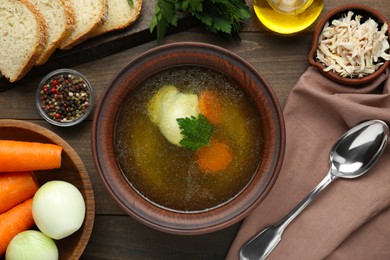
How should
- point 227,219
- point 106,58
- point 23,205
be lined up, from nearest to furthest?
point 227,219, point 23,205, point 106,58

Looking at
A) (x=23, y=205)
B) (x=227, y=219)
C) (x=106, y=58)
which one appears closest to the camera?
(x=227, y=219)

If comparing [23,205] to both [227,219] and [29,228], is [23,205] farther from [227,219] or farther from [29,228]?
[227,219]

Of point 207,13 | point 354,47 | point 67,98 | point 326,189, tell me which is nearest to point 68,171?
point 67,98

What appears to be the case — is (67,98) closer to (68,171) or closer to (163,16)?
(68,171)

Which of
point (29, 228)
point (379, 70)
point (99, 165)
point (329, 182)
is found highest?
point (379, 70)

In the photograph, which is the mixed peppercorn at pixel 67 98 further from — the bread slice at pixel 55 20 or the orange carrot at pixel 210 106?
the orange carrot at pixel 210 106

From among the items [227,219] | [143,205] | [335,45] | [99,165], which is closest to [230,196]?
[227,219]

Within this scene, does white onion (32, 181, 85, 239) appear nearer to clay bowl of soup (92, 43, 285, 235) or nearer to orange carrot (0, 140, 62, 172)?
orange carrot (0, 140, 62, 172)

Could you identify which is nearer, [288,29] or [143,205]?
[143,205]

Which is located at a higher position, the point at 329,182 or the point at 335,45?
the point at 335,45
